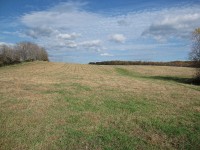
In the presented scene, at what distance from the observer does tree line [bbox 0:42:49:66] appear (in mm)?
104750

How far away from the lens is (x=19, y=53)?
10788 cm

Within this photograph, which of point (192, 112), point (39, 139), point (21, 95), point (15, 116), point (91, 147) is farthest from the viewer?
point (21, 95)

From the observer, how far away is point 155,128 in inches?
459

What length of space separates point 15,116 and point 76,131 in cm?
403

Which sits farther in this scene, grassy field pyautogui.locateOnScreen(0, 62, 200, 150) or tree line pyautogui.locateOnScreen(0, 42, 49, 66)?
tree line pyautogui.locateOnScreen(0, 42, 49, 66)

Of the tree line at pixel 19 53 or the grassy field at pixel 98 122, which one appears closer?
the grassy field at pixel 98 122

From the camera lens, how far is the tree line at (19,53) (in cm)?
10475

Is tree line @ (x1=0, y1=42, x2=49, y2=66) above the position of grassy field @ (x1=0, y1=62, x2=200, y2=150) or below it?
above

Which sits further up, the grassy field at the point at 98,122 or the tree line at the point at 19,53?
the tree line at the point at 19,53

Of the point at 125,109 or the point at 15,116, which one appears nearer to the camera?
the point at 15,116

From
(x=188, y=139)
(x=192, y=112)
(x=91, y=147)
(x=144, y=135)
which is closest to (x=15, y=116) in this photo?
(x=91, y=147)

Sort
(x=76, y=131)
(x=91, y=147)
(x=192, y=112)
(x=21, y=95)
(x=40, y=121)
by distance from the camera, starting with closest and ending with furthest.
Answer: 1. (x=91, y=147)
2. (x=76, y=131)
3. (x=40, y=121)
4. (x=192, y=112)
5. (x=21, y=95)

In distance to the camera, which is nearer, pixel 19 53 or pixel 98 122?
pixel 98 122

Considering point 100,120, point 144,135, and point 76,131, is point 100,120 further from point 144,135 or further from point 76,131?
point 144,135
